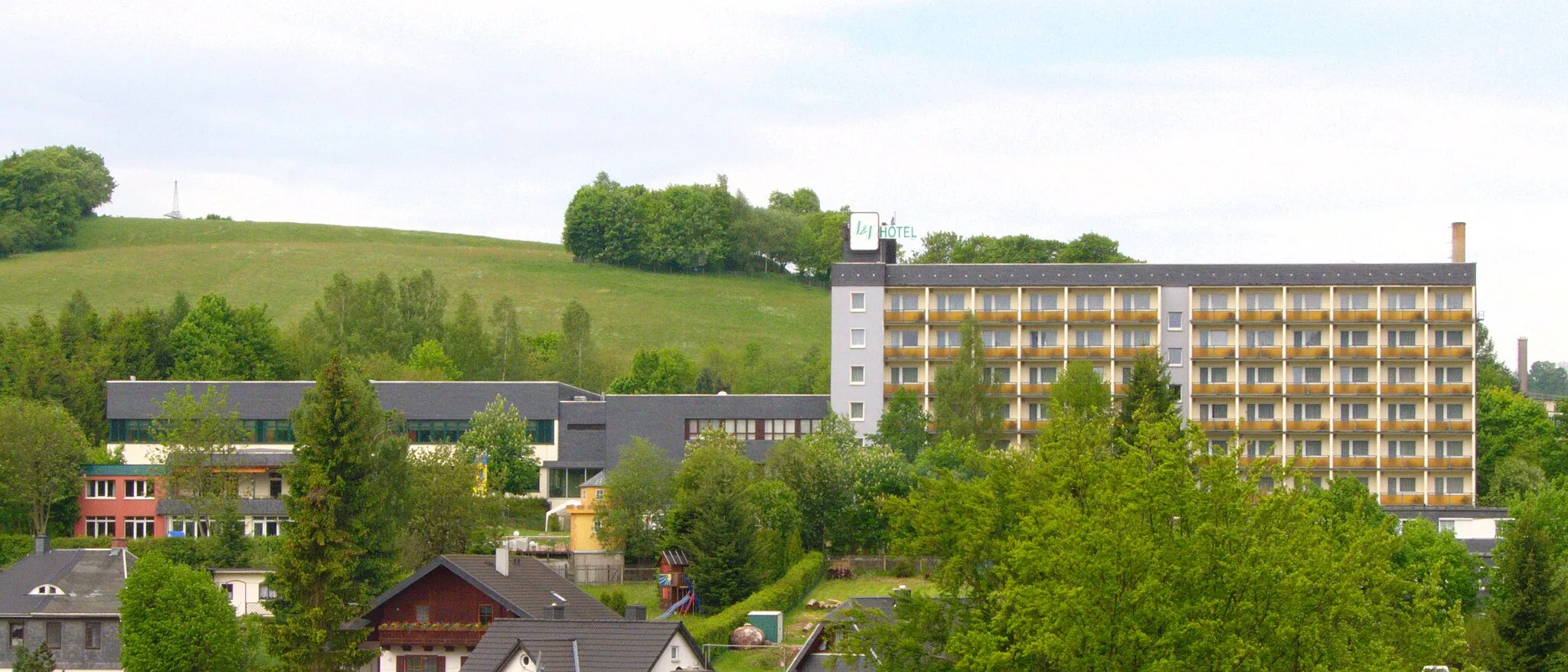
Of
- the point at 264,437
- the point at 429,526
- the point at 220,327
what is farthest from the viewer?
the point at 220,327

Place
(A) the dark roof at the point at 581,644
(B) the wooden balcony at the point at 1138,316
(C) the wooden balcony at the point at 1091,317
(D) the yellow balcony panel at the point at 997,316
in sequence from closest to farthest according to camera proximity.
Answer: (A) the dark roof at the point at 581,644
(B) the wooden balcony at the point at 1138,316
(C) the wooden balcony at the point at 1091,317
(D) the yellow balcony panel at the point at 997,316

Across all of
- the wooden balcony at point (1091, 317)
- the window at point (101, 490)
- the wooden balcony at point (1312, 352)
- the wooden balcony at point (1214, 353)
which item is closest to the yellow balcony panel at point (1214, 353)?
the wooden balcony at point (1214, 353)

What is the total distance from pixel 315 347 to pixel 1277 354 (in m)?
68.8

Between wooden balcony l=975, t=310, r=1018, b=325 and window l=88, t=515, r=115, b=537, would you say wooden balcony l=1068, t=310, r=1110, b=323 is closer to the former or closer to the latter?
wooden balcony l=975, t=310, r=1018, b=325

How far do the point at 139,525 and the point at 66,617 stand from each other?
2891cm

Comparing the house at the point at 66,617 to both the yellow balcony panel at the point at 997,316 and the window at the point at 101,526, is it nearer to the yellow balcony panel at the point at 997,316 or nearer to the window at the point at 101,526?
the window at the point at 101,526

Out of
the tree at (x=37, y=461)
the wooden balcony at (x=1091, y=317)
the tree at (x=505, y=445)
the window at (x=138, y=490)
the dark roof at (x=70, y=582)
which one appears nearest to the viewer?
the dark roof at (x=70, y=582)

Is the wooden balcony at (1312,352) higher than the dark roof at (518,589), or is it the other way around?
the wooden balcony at (1312,352)

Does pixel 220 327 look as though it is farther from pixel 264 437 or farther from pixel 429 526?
pixel 429 526

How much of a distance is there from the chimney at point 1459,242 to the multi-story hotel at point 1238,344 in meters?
8.03

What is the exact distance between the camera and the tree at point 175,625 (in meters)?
64.4

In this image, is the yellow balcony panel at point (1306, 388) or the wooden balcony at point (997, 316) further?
the wooden balcony at point (997, 316)

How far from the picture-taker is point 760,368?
150500mm

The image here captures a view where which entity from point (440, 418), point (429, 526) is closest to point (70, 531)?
point (440, 418)
